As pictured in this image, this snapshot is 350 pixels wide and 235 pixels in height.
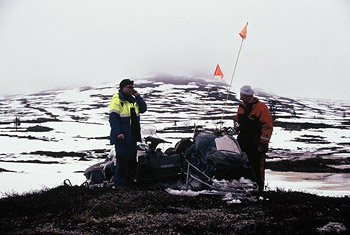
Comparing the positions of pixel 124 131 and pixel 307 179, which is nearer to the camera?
pixel 124 131

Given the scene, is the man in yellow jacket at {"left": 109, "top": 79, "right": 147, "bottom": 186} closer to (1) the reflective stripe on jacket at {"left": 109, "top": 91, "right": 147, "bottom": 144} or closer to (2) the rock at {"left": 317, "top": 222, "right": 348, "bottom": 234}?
(1) the reflective stripe on jacket at {"left": 109, "top": 91, "right": 147, "bottom": 144}

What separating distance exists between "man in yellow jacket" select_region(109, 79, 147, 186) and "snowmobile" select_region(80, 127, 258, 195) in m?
0.23

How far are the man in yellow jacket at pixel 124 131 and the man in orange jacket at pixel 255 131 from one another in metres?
2.30

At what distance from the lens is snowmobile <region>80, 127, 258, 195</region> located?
741 centimetres

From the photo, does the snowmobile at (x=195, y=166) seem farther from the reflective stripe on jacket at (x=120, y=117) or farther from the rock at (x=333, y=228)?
the rock at (x=333, y=228)

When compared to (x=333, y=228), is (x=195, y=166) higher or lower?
lower

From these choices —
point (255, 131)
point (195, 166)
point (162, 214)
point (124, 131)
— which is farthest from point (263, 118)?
point (162, 214)

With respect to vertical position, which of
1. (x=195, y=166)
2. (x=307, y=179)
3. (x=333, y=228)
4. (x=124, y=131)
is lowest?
(x=307, y=179)

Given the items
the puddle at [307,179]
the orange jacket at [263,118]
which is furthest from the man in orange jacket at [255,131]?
the puddle at [307,179]

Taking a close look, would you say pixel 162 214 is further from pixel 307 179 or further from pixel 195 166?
pixel 307 179

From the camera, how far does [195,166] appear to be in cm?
785

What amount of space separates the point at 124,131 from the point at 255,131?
2773 mm

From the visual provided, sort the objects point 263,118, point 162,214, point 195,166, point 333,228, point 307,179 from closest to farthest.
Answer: point 333,228 < point 162,214 < point 195,166 < point 263,118 < point 307,179

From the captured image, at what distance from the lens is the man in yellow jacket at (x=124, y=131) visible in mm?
8297
